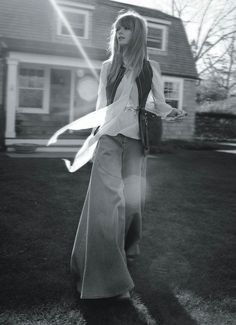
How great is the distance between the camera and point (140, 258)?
145 inches

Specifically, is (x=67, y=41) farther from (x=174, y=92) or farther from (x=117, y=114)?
(x=117, y=114)

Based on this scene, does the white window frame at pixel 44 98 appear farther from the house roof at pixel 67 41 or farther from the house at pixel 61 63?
the house roof at pixel 67 41

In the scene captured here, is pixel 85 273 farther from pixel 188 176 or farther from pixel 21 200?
pixel 188 176

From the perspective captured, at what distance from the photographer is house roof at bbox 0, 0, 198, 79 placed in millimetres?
14493

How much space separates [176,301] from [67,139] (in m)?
11.7

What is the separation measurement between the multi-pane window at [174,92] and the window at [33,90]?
222 inches

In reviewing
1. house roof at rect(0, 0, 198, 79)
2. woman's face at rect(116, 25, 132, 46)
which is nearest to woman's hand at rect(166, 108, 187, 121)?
woman's face at rect(116, 25, 132, 46)

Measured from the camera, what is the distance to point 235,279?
3250 millimetres

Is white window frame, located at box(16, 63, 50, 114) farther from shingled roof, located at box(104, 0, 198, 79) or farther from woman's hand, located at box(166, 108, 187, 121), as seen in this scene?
woman's hand, located at box(166, 108, 187, 121)

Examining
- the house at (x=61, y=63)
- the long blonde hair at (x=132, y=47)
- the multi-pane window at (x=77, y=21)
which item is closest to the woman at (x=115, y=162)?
the long blonde hair at (x=132, y=47)

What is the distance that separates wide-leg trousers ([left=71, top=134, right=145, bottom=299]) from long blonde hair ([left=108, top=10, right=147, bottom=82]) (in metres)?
0.50

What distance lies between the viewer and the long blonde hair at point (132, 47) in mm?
2889

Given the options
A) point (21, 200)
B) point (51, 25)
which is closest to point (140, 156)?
point (21, 200)

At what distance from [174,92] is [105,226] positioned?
1713 centimetres
